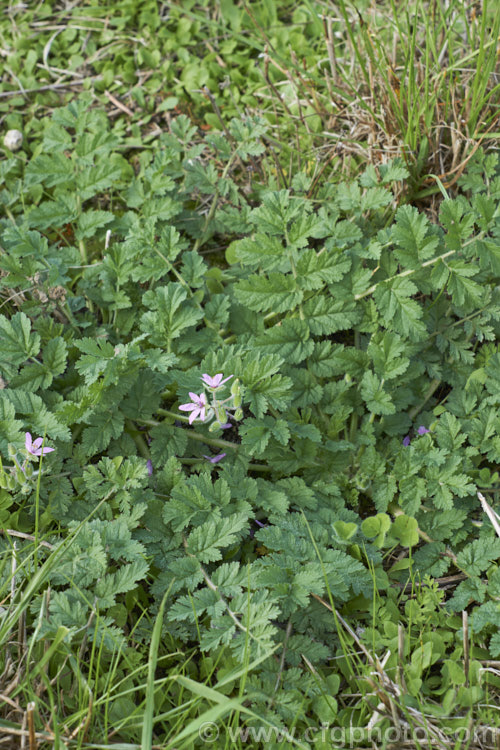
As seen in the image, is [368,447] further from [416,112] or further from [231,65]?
[231,65]

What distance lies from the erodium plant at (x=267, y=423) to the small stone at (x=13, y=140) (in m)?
0.72

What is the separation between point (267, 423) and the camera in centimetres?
Answer: 231

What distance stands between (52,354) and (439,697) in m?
1.81

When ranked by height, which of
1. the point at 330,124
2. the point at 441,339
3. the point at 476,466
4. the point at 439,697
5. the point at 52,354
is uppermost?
the point at 330,124

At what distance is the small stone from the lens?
354cm

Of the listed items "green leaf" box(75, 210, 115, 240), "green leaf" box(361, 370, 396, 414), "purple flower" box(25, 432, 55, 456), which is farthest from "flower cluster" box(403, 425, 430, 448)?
"green leaf" box(75, 210, 115, 240)

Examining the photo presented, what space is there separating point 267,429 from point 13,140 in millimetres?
2385

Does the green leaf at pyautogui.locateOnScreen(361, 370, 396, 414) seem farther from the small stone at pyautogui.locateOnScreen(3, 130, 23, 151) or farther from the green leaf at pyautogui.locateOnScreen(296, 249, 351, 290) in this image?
the small stone at pyautogui.locateOnScreen(3, 130, 23, 151)

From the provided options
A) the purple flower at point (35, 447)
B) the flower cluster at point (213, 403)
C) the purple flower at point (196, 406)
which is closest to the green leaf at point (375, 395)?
the flower cluster at point (213, 403)

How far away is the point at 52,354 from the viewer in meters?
2.43

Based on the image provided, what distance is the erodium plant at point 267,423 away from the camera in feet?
6.63

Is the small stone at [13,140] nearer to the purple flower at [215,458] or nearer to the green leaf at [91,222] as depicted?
the green leaf at [91,222]

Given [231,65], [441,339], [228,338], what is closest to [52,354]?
[228,338]

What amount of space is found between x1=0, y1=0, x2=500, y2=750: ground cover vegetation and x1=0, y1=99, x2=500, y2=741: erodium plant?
1 centimetres
